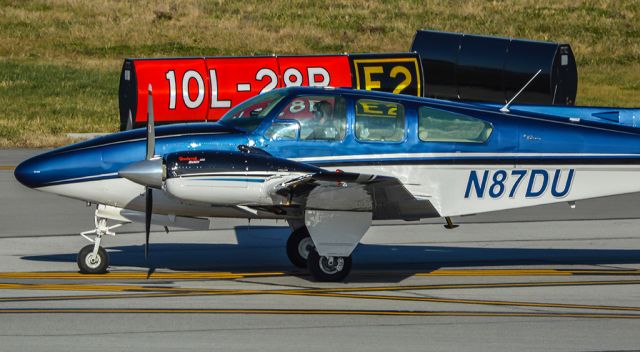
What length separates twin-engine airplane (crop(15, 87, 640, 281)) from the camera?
12883 millimetres

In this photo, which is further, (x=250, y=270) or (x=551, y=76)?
(x=551, y=76)

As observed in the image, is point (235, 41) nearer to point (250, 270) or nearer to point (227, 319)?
point (250, 270)

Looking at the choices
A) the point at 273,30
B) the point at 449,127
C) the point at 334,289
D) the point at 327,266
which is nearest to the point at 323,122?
the point at 449,127

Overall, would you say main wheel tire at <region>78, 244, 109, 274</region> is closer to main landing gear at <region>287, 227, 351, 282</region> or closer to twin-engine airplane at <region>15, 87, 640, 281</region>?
twin-engine airplane at <region>15, 87, 640, 281</region>

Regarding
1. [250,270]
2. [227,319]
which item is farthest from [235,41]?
[227,319]

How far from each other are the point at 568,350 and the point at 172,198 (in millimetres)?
5036

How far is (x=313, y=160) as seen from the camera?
13180 millimetres

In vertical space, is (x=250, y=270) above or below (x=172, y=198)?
below

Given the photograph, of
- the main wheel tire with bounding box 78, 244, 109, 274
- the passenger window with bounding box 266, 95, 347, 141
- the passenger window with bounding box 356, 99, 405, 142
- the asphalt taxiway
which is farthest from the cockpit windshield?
the main wheel tire with bounding box 78, 244, 109, 274

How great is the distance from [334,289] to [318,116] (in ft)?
6.82

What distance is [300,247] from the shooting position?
14102mm

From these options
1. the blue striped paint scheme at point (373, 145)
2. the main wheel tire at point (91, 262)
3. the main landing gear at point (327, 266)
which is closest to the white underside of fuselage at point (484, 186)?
the blue striped paint scheme at point (373, 145)

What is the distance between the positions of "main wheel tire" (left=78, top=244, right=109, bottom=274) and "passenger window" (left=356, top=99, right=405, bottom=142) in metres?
3.52

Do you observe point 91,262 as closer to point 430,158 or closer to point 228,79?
point 430,158
